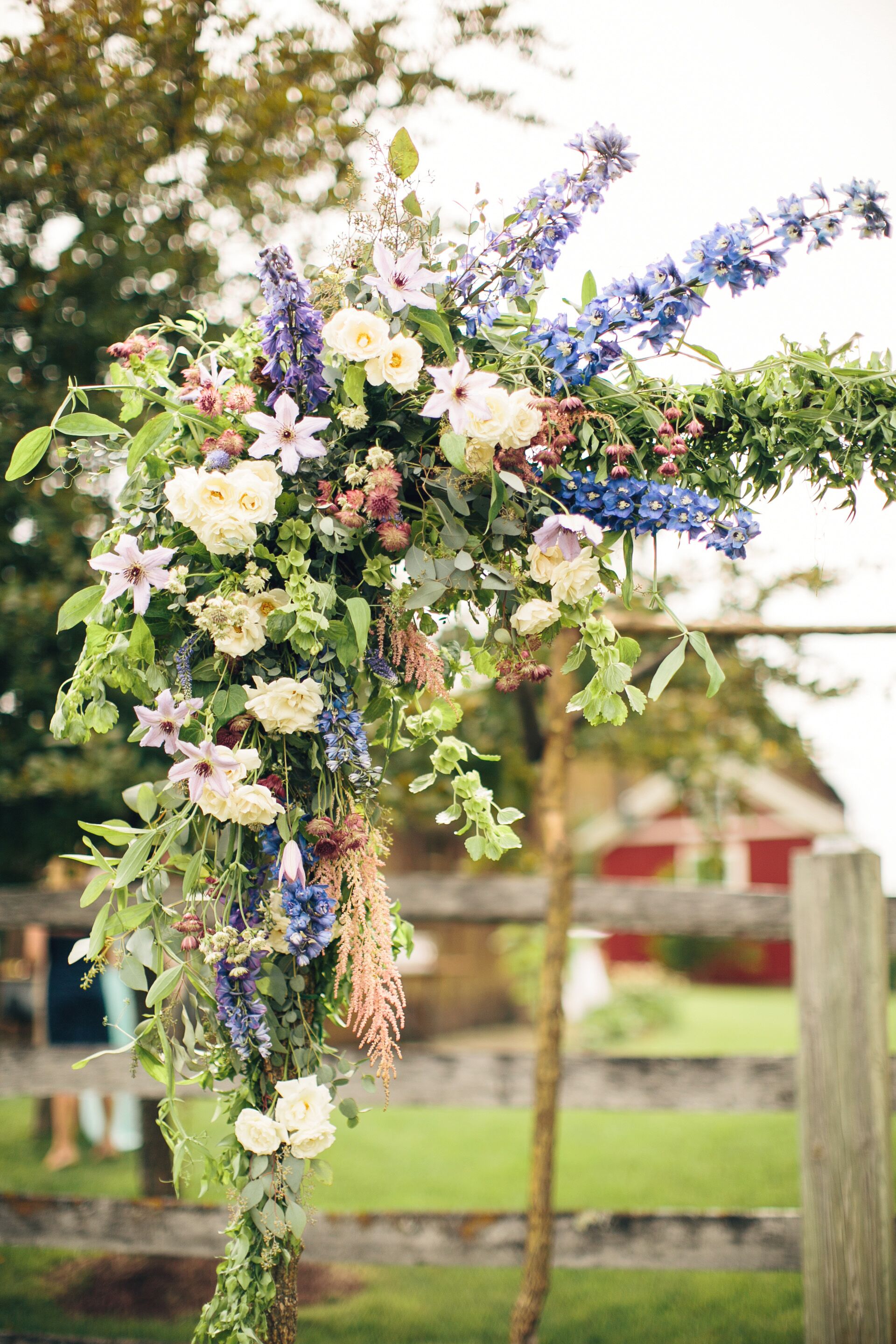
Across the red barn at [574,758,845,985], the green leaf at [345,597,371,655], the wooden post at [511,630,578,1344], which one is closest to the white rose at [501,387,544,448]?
the green leaf at [345,597,371,655]

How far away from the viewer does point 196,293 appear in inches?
145

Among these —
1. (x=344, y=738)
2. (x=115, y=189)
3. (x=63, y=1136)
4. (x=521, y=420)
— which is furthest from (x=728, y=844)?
(x=521, y=420)

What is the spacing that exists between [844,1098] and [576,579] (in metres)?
2.14

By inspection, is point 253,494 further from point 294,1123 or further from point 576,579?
point 294,1123

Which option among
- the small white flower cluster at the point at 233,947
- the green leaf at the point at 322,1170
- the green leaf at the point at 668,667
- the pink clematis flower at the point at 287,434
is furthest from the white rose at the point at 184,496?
the green leaf at the point at 322,1170

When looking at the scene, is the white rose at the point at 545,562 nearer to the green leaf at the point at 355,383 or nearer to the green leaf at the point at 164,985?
the green leaf at the point at 355,383

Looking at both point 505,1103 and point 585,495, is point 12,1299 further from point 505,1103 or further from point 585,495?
point 585,495

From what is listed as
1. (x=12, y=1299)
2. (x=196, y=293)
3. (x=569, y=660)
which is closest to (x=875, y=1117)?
(x=569, y=660)

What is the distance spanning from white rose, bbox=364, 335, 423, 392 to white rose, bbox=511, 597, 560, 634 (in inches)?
15.6

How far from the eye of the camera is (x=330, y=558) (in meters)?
1.59

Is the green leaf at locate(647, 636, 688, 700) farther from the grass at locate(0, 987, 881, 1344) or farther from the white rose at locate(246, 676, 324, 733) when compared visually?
the grass at locate(0, 987, 881, 1344)

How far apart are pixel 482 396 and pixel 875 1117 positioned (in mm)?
2514

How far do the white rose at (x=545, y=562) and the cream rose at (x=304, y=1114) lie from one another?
2.89 ft

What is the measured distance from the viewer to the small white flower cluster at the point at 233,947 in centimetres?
142
